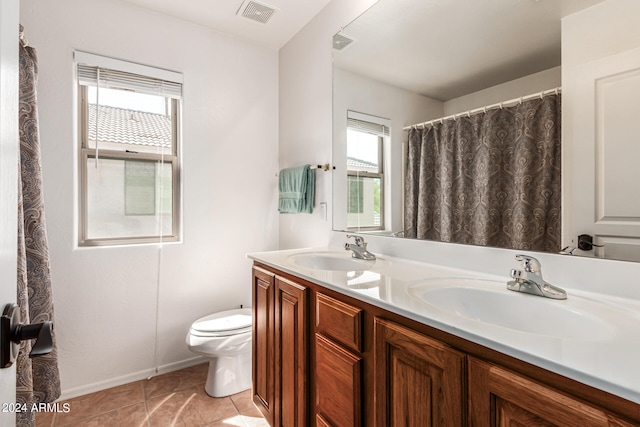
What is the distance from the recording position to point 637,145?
85 cm

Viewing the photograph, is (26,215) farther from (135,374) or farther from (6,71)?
(6,71)

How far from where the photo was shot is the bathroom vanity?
1.78 ft

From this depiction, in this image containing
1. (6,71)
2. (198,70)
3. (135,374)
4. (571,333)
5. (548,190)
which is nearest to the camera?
(6,71)

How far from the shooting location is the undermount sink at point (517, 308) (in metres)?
0.76

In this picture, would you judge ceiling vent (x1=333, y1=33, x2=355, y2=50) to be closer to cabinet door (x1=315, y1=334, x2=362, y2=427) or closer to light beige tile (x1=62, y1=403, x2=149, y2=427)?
cabinet door (x1=315, y1=334, x2=362, y2=427)

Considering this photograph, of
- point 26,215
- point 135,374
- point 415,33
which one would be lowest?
point 135,374

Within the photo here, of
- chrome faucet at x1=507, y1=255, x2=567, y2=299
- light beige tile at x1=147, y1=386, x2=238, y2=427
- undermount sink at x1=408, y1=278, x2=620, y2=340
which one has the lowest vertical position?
light beige tile at x1=147, y1=386, x2=238, y2=427

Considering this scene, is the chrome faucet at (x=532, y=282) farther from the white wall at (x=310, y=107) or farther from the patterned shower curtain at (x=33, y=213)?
the patterned shower curtain at (x=33, y=213)

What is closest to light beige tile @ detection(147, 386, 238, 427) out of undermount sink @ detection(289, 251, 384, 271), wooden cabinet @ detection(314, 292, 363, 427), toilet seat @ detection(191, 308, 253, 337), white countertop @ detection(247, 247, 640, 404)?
toilet seat @ detection(191, 308, 253, 337)

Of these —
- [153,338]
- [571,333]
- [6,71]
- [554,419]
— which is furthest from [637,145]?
[153,338]

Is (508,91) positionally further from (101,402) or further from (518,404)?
(101,402)

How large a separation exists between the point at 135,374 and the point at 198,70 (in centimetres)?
219

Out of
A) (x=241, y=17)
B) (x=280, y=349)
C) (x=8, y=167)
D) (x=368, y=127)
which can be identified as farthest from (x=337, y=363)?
(x=241, y=17)

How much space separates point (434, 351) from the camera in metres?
0.75
